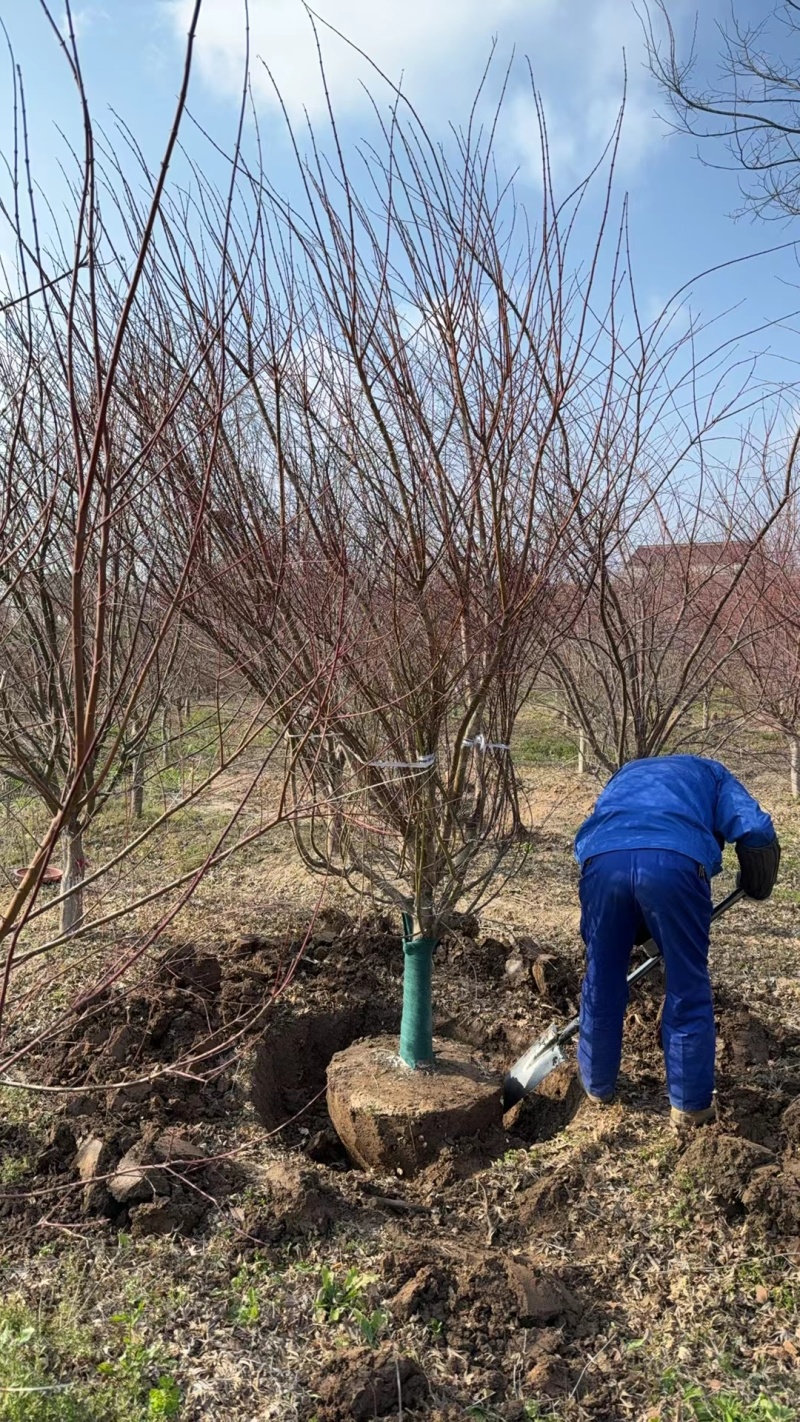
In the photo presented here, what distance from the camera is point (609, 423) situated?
3133 millimetres

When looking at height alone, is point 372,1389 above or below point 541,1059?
below

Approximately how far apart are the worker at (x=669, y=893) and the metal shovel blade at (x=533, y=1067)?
0.11m

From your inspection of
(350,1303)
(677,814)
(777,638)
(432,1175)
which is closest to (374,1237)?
(350,1303)

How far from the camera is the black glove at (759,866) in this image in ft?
9.65

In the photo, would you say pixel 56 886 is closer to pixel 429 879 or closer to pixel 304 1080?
pixel 304 1080

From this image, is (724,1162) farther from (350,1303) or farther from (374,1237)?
(350,1303)

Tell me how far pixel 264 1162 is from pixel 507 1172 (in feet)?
2.69

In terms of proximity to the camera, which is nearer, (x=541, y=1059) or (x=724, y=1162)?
(x=724, y=1162)

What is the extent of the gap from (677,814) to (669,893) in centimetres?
31

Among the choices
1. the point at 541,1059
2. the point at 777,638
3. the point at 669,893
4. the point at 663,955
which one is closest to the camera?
the point at 669,893

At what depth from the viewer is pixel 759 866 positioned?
295cm

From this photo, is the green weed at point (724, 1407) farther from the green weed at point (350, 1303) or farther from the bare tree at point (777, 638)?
the bare tree at point (777, 638)

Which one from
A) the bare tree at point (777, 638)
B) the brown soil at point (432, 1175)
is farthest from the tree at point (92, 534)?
the bare tree at point (777, 638)

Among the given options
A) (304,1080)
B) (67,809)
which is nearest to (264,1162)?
(304,1080)
